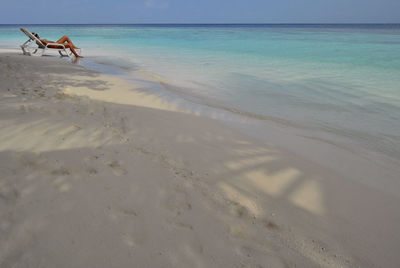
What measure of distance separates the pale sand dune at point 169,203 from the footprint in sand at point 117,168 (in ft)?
0.06

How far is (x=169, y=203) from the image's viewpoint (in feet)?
6.36

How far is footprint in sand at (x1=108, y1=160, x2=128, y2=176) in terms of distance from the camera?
7.34ft

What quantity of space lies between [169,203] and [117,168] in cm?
68

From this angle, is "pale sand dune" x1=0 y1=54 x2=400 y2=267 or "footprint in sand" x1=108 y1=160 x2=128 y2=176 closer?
"pale sand dune" x1=0 y1=54 x2=400 y2=267

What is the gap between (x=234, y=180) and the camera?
7.68ft

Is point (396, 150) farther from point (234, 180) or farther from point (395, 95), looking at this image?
point (395, 95)

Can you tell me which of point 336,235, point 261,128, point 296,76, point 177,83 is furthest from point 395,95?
point 336,235

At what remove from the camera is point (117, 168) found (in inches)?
90.6

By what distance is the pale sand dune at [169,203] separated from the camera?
151cm

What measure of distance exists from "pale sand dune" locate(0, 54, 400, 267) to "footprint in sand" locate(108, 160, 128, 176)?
2 centimetres

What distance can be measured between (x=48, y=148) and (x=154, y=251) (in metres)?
1.71

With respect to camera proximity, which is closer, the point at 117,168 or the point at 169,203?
the point at 169,203

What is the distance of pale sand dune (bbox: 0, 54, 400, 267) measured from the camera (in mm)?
1515

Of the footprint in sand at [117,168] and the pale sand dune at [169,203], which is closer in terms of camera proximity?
the pale sand dune at [169,203]
